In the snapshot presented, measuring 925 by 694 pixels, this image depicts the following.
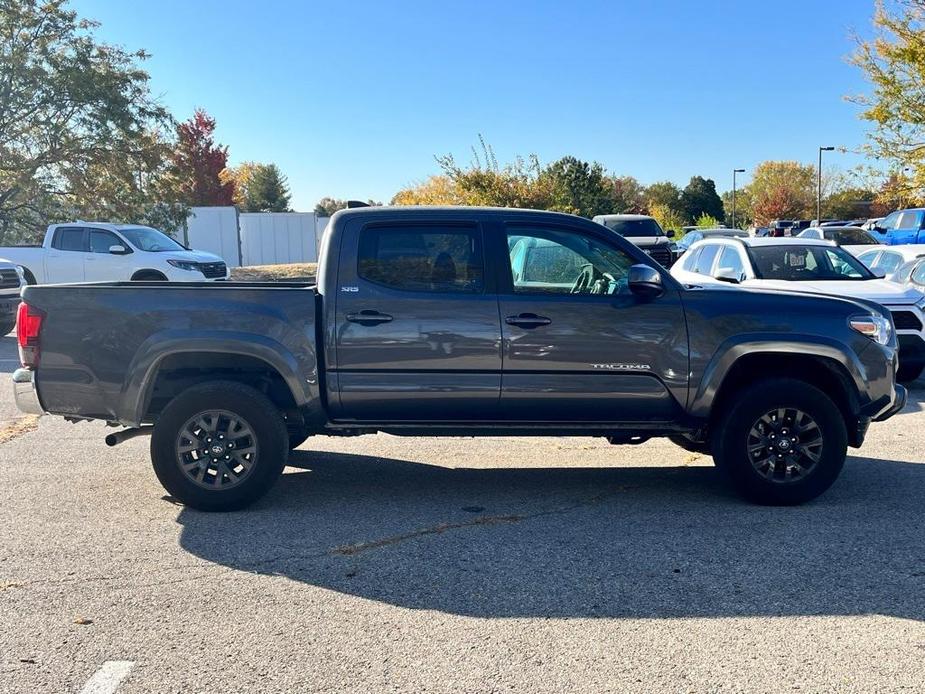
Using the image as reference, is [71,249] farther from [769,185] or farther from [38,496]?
[769,185]

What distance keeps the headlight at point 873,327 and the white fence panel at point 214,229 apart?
3204 centimetres

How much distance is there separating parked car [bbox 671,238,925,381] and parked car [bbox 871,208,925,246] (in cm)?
1523

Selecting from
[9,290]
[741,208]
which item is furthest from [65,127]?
[741,208]

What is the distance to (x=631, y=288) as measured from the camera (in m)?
5.83

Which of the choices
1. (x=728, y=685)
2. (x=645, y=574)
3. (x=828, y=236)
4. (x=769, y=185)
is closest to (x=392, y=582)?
(x=645, y=574)

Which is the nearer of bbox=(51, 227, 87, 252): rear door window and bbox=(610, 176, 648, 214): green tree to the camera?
bbox=(51, 227, 87, 252): rear door window

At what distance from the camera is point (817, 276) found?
37.6 feet

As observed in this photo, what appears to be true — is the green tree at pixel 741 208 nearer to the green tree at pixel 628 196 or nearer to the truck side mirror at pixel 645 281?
the green tree at pixel 628 196

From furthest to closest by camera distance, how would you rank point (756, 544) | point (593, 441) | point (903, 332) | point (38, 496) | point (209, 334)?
1. point (903, 332)
2. point (593, 441)
3. point (38, 496)
4. point (209, 334)
5. point (756, 544)

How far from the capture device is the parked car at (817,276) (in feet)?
34.5

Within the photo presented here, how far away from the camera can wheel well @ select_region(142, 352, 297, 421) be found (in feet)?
19.2

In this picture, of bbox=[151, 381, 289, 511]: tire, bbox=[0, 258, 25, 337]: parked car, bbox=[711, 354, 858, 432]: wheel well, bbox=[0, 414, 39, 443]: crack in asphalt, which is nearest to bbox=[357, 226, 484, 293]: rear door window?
bbox=[151, 381, 289, 511]: tire

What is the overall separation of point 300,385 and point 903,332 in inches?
309

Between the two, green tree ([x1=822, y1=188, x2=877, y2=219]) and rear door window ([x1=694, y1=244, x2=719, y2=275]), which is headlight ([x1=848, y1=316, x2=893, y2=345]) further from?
green tree ([x1=822, y1=188, x2=877, y2=219])
